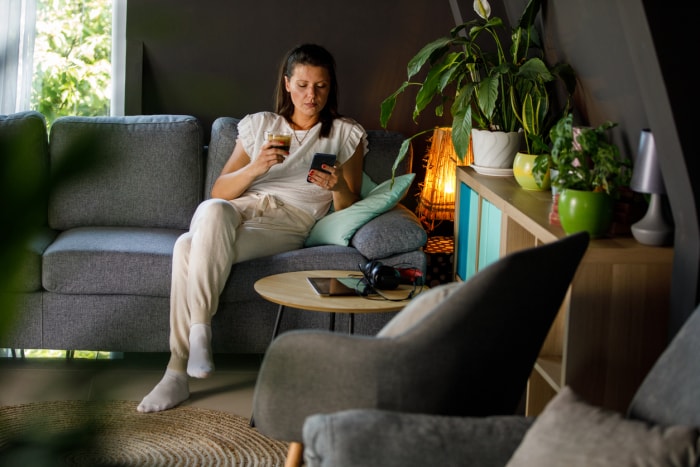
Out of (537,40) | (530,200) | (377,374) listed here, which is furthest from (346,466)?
(537,40)

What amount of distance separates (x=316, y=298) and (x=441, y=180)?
149 centimetres

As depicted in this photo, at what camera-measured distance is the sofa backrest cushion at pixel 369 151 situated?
12.8 feet

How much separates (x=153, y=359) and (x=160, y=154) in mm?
864

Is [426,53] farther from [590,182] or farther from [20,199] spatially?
[20,199]

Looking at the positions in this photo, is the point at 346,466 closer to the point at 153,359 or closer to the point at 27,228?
the point at 27,228

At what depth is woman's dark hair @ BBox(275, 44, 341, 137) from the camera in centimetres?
361

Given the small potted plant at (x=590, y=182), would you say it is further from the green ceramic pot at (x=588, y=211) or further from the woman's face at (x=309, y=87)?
the woman's face at (x=309, y=87)

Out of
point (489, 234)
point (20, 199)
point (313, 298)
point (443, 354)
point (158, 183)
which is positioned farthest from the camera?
point (158, 183)

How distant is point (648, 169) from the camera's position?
2244mm

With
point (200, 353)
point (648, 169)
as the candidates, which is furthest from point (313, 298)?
point (648, 169)

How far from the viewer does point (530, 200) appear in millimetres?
2898

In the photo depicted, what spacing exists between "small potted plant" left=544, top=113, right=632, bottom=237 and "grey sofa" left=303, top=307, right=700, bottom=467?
2.63 ft

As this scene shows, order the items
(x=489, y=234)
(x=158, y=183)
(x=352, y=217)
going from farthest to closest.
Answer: (x=158, y=183) < (x=352, y=217) < (x=489, y=234)

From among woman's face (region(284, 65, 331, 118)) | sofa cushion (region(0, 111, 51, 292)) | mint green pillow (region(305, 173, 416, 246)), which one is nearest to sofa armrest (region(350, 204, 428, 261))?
mint green pillow (region(305, 173, 416, 246))
